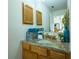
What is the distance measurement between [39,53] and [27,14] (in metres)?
1.08

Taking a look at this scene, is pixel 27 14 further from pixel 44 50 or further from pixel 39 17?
pixel 44 50

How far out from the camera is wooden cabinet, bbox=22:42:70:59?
5.56 ft

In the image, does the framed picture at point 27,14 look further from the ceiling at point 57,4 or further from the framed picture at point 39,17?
the ceiling at point 57,4

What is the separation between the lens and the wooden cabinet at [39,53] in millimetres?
1694

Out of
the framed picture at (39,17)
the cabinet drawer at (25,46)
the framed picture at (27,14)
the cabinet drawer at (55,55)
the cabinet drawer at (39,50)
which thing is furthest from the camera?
the framed picture at (39,17)

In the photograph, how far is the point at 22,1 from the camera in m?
2.64

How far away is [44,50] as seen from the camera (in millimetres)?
1987

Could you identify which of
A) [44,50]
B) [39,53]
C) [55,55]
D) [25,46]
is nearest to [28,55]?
[25,46]

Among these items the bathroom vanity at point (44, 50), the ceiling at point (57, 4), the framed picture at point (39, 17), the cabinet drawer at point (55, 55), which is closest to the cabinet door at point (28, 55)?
the bathroom vanity at point (44, 50)

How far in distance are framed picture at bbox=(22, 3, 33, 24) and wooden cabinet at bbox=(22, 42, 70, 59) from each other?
1.85ft

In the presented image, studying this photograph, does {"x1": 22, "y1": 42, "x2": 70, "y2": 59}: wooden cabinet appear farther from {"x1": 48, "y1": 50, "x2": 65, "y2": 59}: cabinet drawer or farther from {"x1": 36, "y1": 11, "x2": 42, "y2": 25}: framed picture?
{"x1": 36, "y1": 11, "x2": 42, "y2": 25}: framed picture

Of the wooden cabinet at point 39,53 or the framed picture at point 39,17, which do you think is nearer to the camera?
the wooden cabinet at point 39,53

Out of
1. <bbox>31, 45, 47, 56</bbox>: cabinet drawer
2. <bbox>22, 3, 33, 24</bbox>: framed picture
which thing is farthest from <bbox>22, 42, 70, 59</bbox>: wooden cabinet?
<bbox>22, 3, 33, 24</bbox>: framed picture
